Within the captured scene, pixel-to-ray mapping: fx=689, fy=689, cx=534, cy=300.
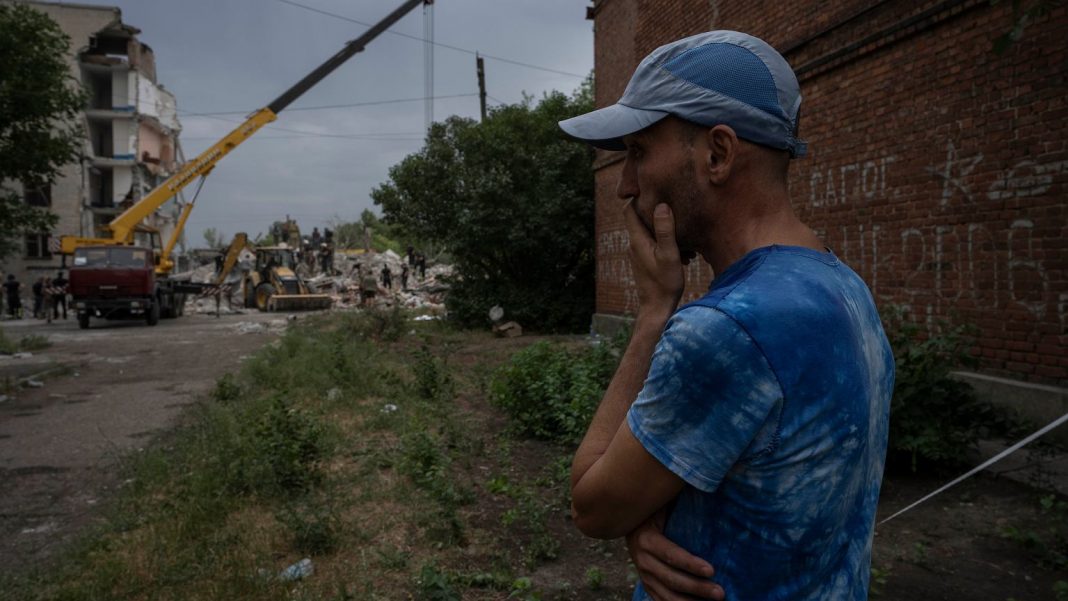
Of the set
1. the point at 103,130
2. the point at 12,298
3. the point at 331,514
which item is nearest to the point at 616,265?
the point at 331,514

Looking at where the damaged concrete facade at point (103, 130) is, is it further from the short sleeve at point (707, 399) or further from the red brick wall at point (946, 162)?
the short sleeve at point (707, 399)

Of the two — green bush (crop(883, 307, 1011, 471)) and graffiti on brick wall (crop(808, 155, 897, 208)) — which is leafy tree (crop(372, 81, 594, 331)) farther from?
green bush (crop(883, 307, 1011, 471))

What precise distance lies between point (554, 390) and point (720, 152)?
577 cm

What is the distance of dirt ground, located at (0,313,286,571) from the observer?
5.02 m

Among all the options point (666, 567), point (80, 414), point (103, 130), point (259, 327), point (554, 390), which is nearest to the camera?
point (666, 567)

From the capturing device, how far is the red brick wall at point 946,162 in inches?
212

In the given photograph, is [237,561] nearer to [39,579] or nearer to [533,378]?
[39,579]

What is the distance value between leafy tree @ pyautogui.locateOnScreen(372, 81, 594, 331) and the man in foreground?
52.5ft

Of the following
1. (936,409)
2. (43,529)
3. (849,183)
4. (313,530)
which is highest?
(849,183)

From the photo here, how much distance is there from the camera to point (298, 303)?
28.0 meters

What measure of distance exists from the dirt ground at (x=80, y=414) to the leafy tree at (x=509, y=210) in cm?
548

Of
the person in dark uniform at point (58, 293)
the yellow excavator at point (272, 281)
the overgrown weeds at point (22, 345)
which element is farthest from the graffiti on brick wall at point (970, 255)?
the person in dark uniform at point (58, 293)

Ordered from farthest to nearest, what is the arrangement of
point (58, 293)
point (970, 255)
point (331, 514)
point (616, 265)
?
point (58, 293)
point (616, 265)
point (970, 255)
point (331, 514)

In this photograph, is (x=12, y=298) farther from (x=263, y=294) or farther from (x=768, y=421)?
(x=768, y=421)
